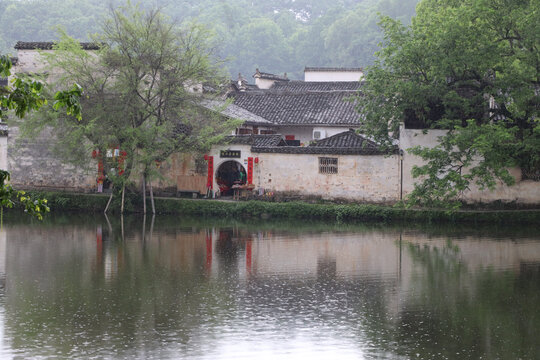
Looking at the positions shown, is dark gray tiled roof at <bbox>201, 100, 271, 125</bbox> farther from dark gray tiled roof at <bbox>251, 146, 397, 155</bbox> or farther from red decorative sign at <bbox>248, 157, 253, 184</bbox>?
dark gray tiled roof at <bbox>251, 146, 397, 155</bbox>

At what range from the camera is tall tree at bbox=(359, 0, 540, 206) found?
22.0 metres

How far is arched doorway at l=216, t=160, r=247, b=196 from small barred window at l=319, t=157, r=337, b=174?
3.54 metres

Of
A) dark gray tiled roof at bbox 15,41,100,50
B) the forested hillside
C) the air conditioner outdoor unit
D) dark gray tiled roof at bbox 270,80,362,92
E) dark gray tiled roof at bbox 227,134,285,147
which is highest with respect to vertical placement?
the forested hillside

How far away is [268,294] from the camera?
555 inches

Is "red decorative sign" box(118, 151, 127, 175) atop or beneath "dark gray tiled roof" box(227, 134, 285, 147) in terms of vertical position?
beneath

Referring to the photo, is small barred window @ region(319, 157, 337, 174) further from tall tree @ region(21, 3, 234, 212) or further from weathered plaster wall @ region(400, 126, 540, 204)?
tall tree @ region(21, 3, 234, 212)

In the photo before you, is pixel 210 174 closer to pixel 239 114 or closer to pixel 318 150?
pixel 239 114

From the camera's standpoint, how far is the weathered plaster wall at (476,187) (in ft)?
85.1

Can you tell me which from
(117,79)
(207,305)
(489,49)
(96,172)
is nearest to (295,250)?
(207,305)

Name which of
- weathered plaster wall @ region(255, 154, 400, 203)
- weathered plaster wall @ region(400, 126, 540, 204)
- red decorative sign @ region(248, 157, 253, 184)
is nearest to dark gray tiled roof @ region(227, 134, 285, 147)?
weathered plaster wall @ region(255, 154, 400, 203)

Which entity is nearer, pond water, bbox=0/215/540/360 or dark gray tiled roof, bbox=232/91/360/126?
pond water, bbox=0/215/540/360

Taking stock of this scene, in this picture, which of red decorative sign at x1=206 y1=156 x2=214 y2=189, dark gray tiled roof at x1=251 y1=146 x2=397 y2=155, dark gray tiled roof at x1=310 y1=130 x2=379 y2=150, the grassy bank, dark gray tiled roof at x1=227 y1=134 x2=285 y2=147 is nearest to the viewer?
the grassy bank

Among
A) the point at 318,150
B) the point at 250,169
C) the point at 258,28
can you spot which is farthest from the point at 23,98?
the point at 258,28

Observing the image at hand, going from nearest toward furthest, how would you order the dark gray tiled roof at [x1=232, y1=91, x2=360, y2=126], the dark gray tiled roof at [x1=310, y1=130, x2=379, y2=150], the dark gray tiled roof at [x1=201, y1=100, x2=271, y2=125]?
the dark gray tiled roof at [x1=310, y1=130, x2=379, y2=150] < the dark gray tiled roof at [x1=201, y1=100, x2=271, y2=125] < the dark gray tiled roof at [x1=232, y1=91, x2=360, y2=126]
